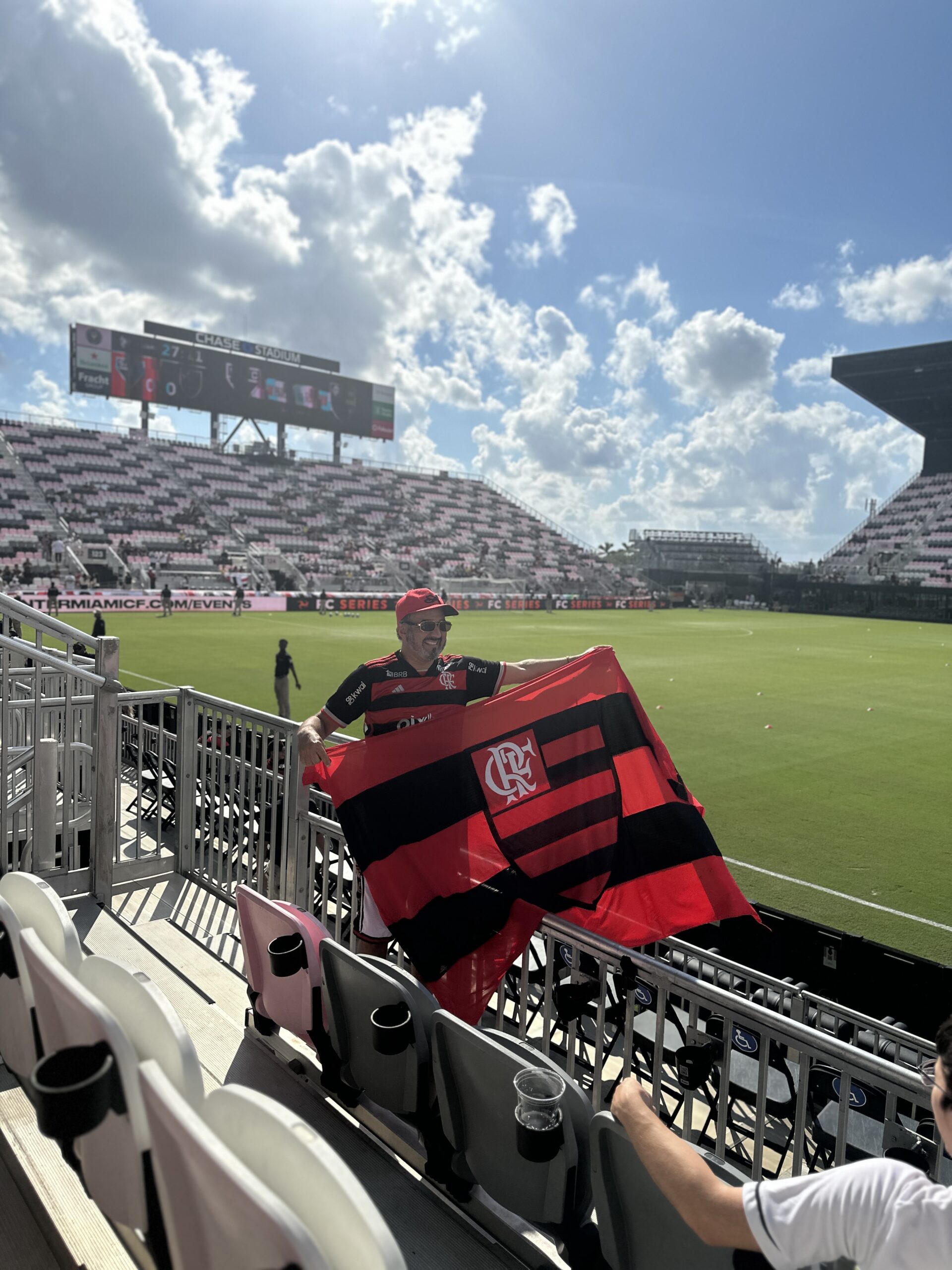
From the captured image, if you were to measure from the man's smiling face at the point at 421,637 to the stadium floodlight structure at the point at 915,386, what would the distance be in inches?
3130

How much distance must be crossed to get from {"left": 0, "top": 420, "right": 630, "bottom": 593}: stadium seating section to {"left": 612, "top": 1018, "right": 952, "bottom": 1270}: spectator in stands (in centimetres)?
5157

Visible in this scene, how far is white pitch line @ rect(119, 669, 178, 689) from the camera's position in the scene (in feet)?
58.5

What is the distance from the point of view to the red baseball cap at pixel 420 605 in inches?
168

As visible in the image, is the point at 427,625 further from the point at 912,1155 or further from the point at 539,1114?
the point at 912,1155

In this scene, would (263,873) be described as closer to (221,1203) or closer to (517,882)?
(517,882)

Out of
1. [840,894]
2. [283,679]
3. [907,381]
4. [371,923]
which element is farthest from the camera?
[907,381]

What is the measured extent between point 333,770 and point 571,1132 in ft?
7.06

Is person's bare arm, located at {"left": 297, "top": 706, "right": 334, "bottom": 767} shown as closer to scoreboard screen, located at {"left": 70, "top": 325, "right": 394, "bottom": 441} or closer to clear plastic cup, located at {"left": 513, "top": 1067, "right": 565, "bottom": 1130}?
clear plastic cup, located at {"left": 513, "top": 1067, "right": 565, "bottom": 1130}

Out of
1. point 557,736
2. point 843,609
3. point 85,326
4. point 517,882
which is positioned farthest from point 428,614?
point 85,326

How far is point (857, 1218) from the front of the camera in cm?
161

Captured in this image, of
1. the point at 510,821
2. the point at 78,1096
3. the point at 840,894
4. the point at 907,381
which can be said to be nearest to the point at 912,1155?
the point at 510,821

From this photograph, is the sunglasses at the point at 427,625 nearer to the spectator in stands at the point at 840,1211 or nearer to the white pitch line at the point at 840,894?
the spectator in stands at the point at 840,1211

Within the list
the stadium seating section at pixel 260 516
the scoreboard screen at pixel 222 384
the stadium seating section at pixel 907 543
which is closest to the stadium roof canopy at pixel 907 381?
the stadium seating section at pixel 907 543

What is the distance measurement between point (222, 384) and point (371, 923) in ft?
238
